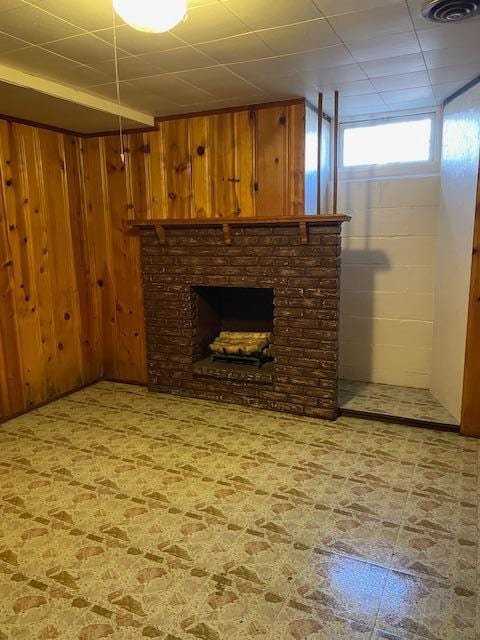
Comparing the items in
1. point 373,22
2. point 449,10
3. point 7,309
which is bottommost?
point 7,309

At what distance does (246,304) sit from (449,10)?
265cm

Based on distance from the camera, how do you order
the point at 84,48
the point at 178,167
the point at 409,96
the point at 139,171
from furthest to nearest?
the point at 139,171, the point at 178,167, the point at 409,96, the point at 84,48

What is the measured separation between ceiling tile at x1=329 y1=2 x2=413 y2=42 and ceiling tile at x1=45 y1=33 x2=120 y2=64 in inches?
44.8

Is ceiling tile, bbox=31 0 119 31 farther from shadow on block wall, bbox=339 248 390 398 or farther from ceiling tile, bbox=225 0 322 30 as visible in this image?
shadow on block wall, bbox=339 248 390 398

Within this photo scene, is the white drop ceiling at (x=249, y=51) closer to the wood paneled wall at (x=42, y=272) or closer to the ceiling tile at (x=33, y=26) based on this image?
the ceiling tile at (x=33, y=26)

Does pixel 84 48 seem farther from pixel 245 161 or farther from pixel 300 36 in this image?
pixel 245 161

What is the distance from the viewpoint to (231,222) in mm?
3461

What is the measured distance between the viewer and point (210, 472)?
2688mm

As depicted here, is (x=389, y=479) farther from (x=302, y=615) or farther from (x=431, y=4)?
(x=431, y=4)

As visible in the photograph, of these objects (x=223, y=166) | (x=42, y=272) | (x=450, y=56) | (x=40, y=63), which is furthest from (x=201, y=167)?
(x=450, y=56)

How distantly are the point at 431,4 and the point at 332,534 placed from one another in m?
2.23

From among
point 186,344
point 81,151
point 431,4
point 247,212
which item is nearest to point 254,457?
point 186,344

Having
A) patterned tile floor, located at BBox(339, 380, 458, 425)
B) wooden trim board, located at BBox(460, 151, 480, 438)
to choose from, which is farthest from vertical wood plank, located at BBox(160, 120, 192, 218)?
wooden trim board, located at BBox(460, 151, 480, 438)

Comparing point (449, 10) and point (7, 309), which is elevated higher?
point (449, 10)
